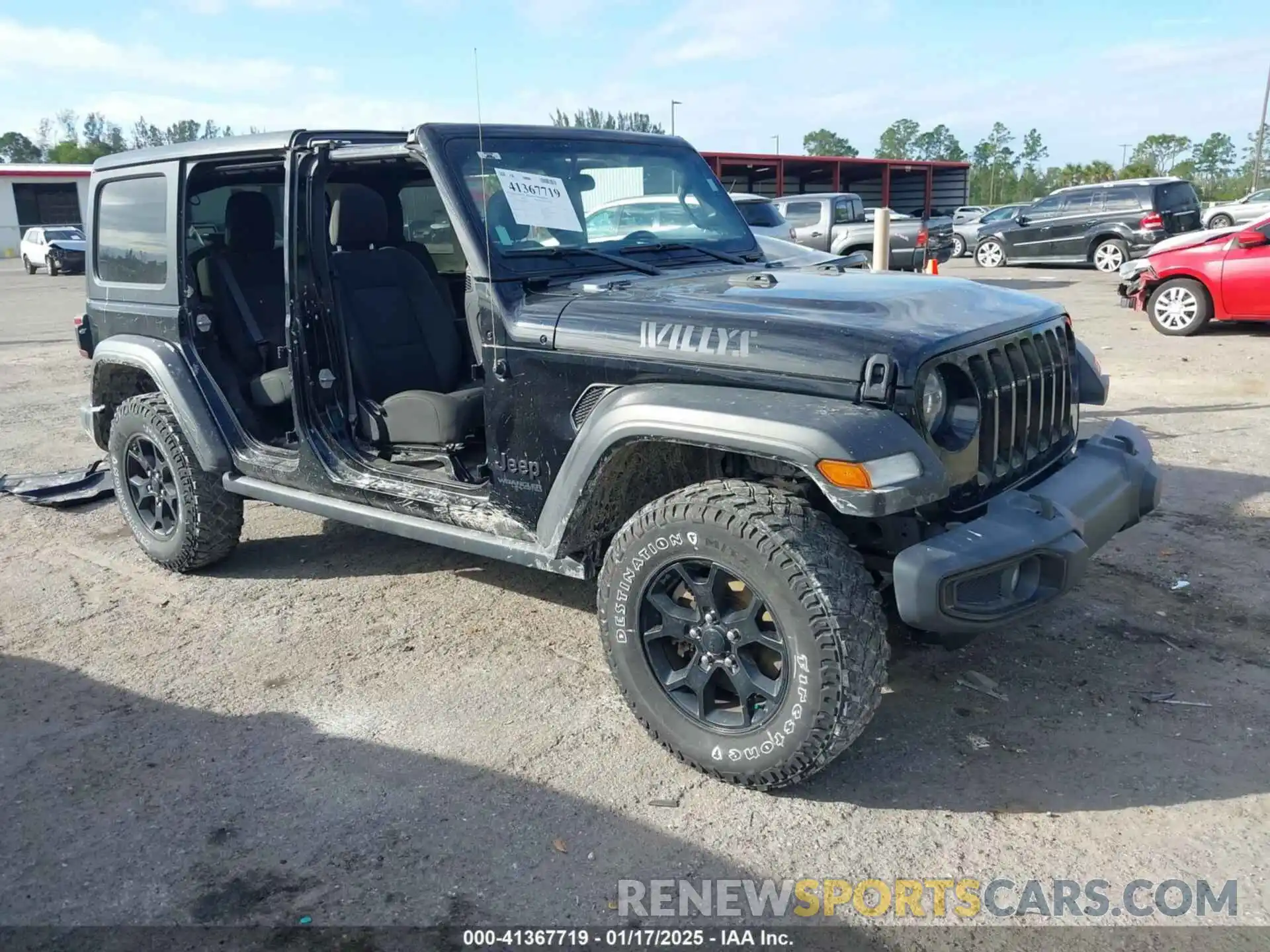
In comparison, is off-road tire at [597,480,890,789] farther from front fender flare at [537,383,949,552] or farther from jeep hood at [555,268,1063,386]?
jeep hood at [555,268,1063,386]

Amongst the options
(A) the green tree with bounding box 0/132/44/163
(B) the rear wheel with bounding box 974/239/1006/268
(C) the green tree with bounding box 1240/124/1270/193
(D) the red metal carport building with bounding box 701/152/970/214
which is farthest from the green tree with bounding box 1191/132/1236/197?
(A) the green tree with bounding box 0/132/44/163

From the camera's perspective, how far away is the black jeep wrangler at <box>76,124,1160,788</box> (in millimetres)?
2826

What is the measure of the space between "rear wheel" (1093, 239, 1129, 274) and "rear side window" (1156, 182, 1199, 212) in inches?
37.0

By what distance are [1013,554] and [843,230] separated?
16322 mm

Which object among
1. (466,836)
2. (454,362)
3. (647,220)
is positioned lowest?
(466,836)

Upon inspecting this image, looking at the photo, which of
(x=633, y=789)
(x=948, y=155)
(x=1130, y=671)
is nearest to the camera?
(x=633, y=789)

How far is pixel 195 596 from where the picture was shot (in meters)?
4.75

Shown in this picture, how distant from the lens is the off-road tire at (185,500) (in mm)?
4723

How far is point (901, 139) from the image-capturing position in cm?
10919

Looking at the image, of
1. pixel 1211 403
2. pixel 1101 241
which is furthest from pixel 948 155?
pixel 1211 403

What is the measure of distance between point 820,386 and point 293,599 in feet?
9.51

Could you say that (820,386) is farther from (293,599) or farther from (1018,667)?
(293,599)

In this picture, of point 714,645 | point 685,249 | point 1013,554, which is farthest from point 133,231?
point 1013,554

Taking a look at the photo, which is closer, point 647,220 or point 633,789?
point 633,789
